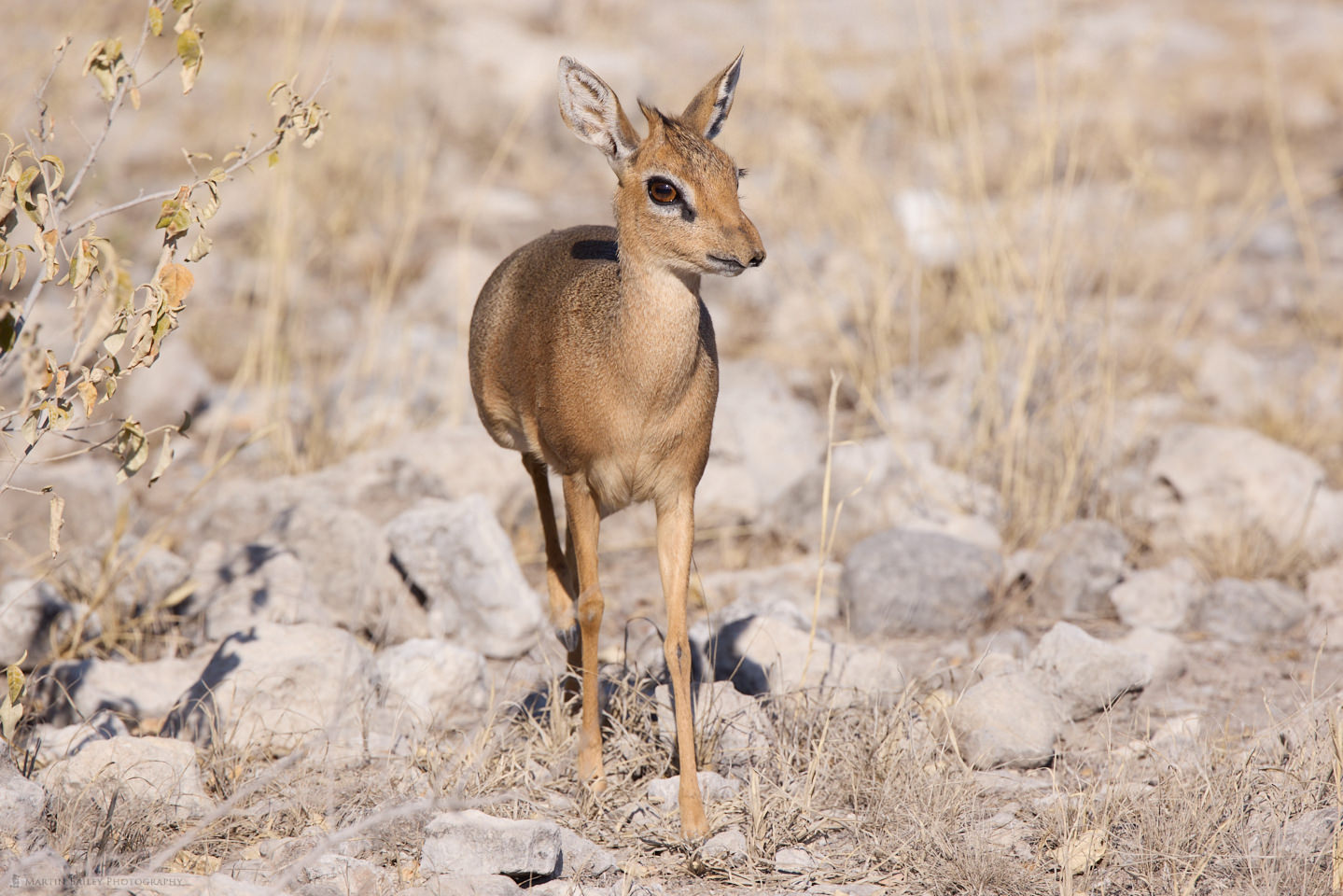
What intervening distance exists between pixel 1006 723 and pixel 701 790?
1.10 meters

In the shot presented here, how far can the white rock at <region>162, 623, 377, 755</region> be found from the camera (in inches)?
173

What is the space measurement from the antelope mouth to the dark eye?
0.26m

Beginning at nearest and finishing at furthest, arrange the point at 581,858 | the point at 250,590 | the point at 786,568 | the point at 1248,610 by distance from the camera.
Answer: the point at 581,858
the point at 250,590
the point at 1248,610
the point at 786,568

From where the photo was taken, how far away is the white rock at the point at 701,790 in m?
4.11

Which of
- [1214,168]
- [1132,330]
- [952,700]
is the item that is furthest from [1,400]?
[1214,168]

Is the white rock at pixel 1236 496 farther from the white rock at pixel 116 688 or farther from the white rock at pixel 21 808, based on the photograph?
the white rock at pixel 21 808

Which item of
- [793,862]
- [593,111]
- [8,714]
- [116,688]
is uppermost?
[593,111]

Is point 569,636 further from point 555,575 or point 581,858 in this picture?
point 581,858

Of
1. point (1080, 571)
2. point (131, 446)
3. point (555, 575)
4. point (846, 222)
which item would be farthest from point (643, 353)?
point (846, 222)

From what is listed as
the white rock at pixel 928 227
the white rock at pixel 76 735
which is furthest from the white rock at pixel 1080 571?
the white rock at pixel 76 735

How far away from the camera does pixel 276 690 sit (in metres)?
4.56

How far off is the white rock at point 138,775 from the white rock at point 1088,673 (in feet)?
9.64

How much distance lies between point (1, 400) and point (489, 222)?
426cm

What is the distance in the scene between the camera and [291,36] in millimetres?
6840
